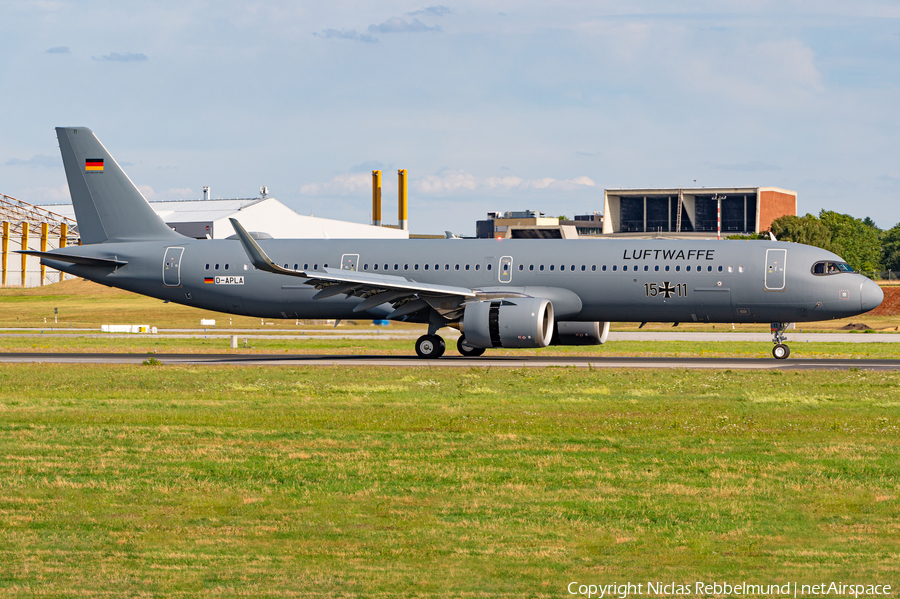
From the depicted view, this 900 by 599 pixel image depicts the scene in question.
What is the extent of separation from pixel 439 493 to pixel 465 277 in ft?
80.5

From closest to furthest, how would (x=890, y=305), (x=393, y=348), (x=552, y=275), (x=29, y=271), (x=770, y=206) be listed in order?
(x=552, y=275) < (x=393, y=348) < (x=890, y=305) < (x=29, y=271) < (x=770, y=206)

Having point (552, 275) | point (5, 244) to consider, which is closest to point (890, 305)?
point (552, 275)

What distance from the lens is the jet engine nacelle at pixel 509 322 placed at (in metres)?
32.9

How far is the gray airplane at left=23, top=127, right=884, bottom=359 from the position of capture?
1335 inches

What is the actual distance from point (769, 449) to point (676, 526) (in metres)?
5.64

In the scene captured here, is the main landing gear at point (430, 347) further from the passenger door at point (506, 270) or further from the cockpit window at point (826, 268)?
the cockpit window at point (826, 268)

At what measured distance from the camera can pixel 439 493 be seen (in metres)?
12.3

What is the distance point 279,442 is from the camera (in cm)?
1642

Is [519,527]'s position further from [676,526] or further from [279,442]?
[279,442]

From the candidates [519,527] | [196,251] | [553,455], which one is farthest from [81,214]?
[519,527]

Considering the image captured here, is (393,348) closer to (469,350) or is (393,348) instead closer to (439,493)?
(469,350)

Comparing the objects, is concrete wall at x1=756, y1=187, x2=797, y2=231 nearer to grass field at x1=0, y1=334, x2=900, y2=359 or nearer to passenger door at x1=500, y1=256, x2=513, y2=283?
grass field at x1=0, y1=334, x2=900, y2=359

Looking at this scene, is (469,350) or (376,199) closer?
(469,350)

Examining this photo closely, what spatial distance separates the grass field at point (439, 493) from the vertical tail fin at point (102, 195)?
18953 mm
